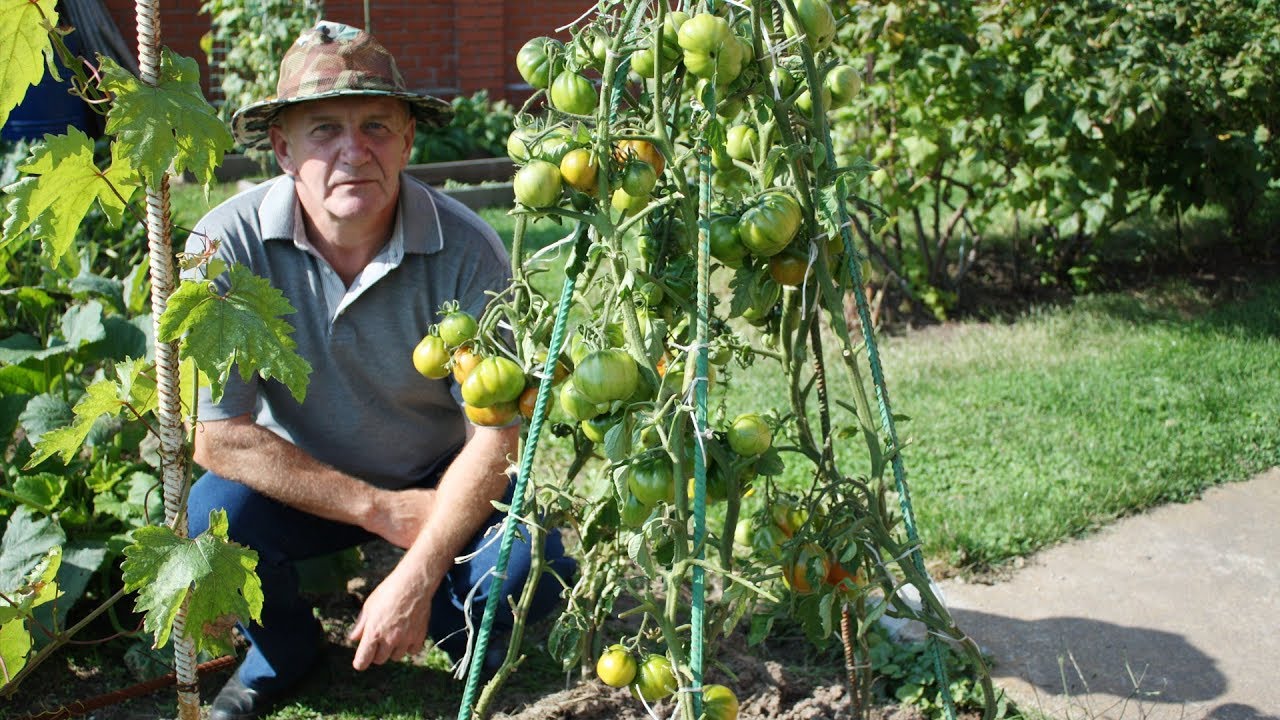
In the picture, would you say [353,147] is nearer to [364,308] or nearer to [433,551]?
[364,308]

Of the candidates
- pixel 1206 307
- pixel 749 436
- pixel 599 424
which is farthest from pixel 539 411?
pixel 1206 307

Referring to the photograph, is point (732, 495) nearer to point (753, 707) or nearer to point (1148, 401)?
point (753, 707)

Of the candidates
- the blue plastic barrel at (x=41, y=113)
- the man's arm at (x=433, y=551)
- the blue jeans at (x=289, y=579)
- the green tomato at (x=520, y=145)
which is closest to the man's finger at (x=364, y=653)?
the man's arm at (x=433, y=551)

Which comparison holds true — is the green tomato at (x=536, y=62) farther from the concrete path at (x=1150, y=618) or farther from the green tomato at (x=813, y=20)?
the concrete path at (x=1150, y=618)

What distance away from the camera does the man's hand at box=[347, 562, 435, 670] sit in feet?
7.55

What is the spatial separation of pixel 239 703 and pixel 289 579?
11.3 inches

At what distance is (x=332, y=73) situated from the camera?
2.43 metres

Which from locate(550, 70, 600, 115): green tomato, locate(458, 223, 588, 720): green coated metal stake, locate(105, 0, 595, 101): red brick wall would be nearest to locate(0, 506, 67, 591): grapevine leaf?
locate(458, 223, 588, 720): green coated metal stake

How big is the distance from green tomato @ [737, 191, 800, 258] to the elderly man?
1045mm

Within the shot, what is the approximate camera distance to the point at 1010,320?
504 centimetres

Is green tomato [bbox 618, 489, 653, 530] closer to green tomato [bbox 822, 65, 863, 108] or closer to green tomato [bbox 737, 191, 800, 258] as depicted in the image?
green tomato [bbox 737, 191, 800, 258]

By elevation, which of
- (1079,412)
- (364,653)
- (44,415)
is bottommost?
(364,653)

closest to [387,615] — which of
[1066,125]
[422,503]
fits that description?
[422,503]

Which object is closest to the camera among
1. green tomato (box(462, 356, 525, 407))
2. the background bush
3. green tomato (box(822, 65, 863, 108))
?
green tomato (box(462, 356, 525, 407))
